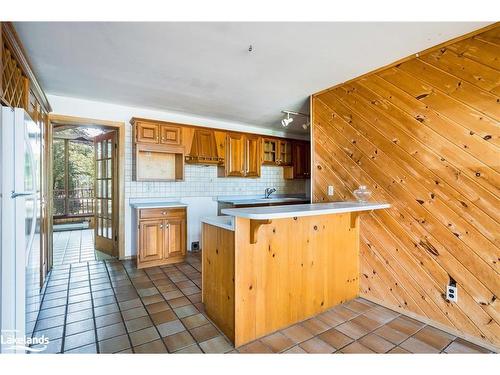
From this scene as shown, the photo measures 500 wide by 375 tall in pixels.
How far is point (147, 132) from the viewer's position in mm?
3629

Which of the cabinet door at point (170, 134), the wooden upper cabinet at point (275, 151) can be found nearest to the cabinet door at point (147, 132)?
the cabinet door at point (170, 134)

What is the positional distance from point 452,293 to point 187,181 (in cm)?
371

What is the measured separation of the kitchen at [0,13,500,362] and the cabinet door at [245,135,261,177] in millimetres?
1252

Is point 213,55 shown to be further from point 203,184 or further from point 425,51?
point 203,184

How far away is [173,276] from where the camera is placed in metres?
3.17

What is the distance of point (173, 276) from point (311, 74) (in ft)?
9.54

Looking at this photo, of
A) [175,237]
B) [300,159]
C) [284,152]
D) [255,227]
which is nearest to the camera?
[255,227]

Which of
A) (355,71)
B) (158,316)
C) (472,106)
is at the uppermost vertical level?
(355,71)

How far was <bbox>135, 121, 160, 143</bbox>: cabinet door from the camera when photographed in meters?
3.56

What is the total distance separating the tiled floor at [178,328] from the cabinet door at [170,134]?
207 cm

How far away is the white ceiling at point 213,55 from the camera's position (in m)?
1.79

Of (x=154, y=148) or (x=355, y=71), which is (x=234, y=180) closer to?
(x=154, y=148)

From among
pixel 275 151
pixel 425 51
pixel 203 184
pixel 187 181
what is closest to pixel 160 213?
pixel 187 181
